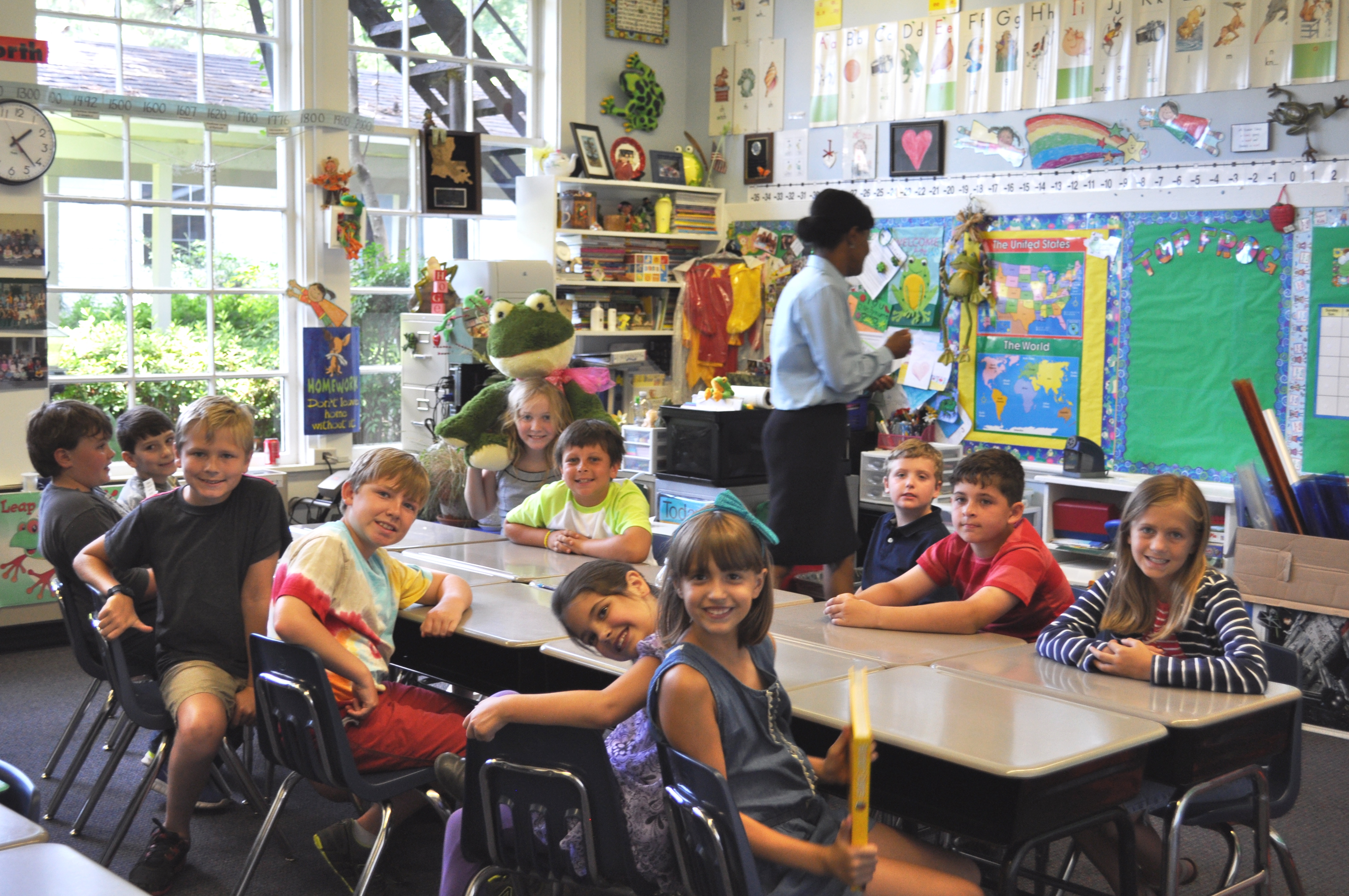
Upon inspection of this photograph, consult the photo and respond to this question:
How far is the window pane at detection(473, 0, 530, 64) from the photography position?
5.91 m

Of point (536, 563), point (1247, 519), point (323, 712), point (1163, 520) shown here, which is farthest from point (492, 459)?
point (1247, 519)

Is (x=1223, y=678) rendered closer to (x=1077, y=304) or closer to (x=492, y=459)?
(x=492, y=459)

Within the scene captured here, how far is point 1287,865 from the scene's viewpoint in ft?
7.26

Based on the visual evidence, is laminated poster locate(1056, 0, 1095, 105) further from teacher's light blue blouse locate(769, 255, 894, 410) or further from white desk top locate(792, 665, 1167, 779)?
white desk top locate(792, 665, 1167, 779)

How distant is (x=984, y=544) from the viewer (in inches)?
98.9

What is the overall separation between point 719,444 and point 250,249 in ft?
7.40

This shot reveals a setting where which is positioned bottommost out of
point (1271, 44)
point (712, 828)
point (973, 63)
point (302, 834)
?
point (302, 834)

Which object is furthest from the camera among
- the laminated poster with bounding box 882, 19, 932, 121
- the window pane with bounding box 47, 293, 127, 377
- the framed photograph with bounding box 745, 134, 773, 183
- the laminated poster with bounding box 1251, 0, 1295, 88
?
the framed photograph with bounding box 745, 134, 773, 183

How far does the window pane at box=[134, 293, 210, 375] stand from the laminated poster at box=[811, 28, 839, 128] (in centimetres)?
294

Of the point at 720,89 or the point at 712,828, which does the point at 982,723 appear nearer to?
the point at 712,828

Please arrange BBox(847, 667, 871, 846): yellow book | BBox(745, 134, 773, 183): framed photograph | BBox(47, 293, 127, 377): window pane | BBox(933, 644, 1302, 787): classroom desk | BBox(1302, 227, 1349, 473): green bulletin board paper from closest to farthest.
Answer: BBox(847, 667, 871, 846): yellow book → BBox(933, 644, 1302, 787): classroom desk → BBox(1302, 227, 1349, 473): green bulletin board paper → BBox(47, 293, 127, 377): window pane → BBox(745, 134, 773, 183): framed photograph

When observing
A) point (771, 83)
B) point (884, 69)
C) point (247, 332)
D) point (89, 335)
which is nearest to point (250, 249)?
point (247, 332)

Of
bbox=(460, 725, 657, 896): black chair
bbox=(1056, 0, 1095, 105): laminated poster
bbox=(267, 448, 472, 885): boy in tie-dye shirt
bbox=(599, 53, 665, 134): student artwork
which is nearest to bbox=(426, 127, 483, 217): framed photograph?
bbox=(599, 53, 665, 134): student artwork

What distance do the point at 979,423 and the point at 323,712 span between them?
12.2 feet
